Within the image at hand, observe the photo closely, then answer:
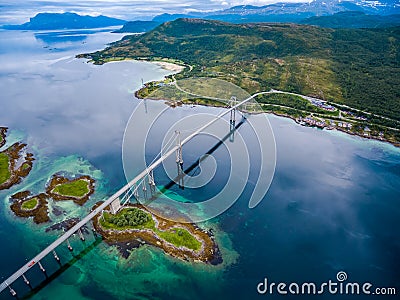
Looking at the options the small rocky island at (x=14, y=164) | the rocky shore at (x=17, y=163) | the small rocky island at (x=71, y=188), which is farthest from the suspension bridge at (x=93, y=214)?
the small rocky island at (x=14, y=164)

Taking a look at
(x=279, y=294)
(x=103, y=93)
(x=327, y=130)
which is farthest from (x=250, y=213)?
(x=103, y=93)

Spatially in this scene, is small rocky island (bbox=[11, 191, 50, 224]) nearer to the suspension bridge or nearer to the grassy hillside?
the suspension bridge

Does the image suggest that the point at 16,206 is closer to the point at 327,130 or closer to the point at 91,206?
the point at 91,206

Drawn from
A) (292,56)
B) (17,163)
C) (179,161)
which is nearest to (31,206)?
(17,163)

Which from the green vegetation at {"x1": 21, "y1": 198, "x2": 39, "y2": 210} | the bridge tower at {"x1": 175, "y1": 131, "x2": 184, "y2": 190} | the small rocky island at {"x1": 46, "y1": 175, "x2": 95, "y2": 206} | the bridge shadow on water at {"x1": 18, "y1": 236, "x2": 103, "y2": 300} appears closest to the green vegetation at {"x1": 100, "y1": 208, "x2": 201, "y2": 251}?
Answer: the bridge shadow on water at {"x1": 18, "y1": 236, "x2": 103, "y2": 300}

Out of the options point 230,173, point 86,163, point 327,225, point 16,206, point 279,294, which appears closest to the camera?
point 279,294

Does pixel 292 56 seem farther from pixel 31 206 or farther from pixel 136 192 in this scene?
pixel 31 206
